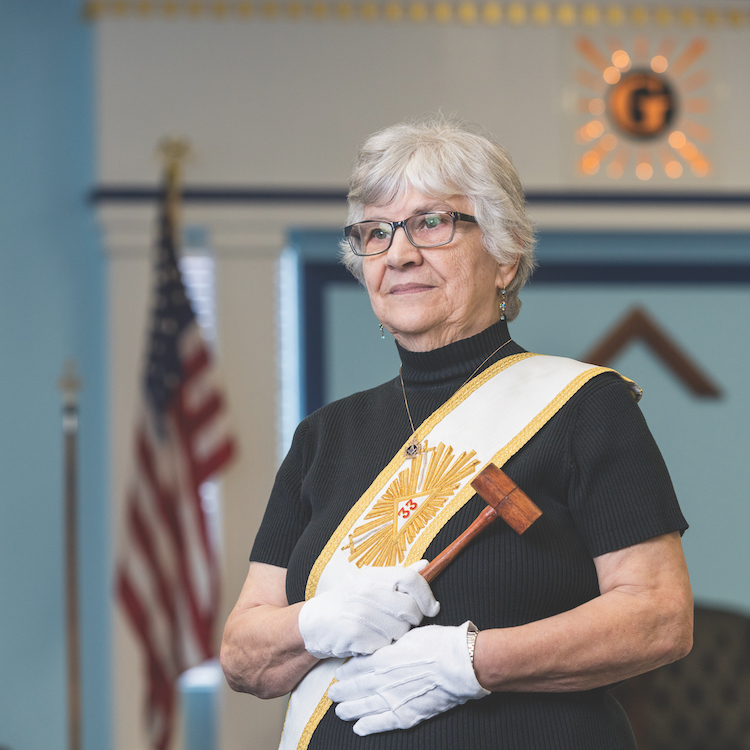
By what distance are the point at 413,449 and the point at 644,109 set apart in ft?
9.61

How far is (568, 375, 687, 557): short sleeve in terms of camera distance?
3.53 feet

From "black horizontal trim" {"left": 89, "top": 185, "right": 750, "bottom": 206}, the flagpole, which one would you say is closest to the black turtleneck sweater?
the flagpole

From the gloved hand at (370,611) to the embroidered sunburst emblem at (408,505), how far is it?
73mm

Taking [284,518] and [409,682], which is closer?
[409,682]

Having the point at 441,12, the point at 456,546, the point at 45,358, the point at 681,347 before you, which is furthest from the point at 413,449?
the point at 441,12

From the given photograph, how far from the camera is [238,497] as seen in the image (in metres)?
3.49

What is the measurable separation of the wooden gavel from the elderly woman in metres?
0.02

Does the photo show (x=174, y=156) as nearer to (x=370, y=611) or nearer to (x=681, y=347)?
(x=681, y=347)

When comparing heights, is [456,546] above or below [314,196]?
below

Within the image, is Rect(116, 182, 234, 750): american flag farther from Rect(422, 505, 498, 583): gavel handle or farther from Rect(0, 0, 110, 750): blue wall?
Rect(422, 505, 498, 583): gavel handle

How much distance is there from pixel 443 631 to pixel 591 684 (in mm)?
172

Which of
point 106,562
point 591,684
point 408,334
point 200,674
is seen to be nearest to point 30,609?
point 106,562

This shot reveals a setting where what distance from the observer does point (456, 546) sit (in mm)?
1121

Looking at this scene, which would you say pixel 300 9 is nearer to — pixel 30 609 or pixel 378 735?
pixel 30 609
